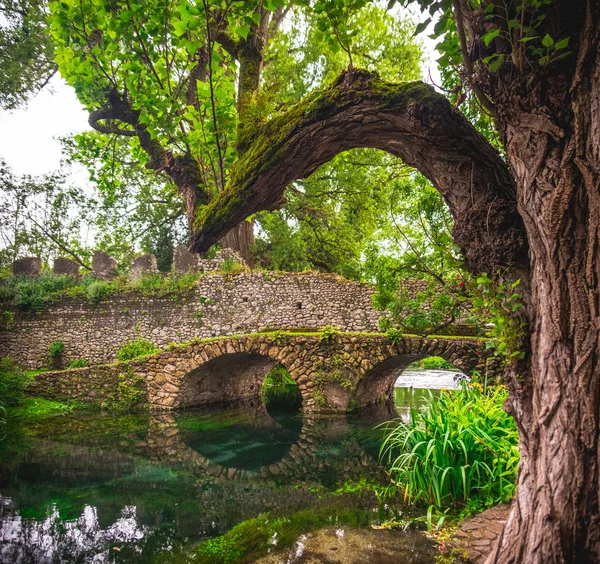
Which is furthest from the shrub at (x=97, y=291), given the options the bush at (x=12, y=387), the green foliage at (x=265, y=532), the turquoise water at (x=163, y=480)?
the green foliage at (x=265, y=532)

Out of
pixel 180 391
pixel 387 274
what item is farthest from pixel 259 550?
pixel 180 391

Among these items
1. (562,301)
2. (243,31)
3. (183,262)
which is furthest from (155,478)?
(183,262)

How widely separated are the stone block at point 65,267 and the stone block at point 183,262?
431 cm

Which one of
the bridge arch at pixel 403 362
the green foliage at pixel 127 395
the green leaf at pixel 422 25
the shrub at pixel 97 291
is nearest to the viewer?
the green leaf at pixel 422 25

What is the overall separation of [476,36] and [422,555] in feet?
12.8

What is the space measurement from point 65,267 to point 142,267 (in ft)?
10.9

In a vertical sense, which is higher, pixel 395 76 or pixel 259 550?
pixel 395 76

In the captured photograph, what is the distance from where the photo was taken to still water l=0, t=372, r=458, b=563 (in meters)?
4.25

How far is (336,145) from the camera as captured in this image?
2.65 metres

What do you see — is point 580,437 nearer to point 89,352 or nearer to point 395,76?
point 395,76

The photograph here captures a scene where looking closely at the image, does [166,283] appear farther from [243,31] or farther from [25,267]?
[243,31]

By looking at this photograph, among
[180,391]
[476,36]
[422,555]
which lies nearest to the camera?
[476,36]

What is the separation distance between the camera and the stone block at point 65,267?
1555 cm

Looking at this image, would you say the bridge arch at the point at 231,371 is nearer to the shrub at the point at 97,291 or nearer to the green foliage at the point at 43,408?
the green foliage at the point at 43,408
